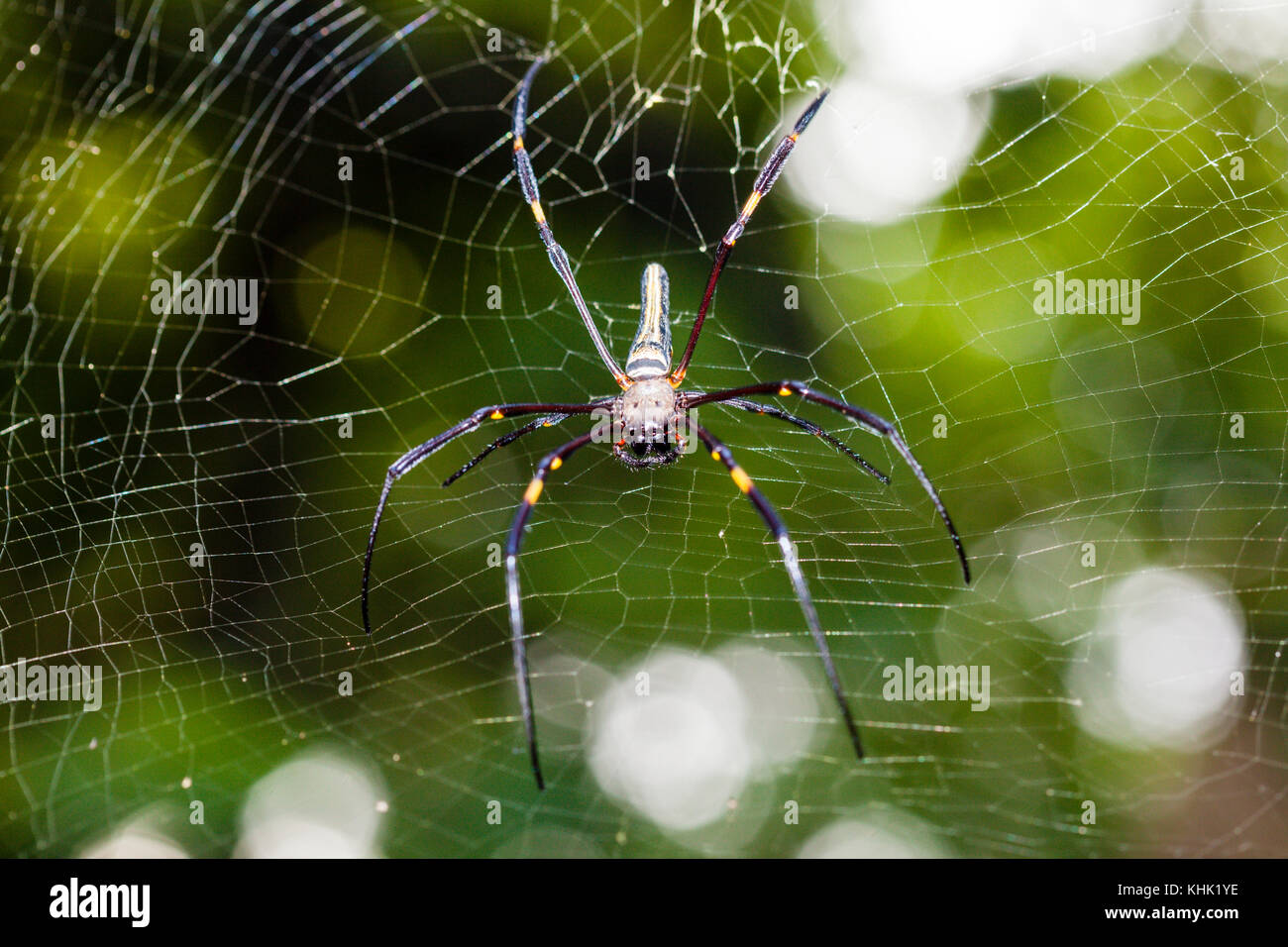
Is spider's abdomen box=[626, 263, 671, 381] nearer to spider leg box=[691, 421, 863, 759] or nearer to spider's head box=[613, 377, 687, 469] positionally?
spider's head box=[613, 377, 687, 469]

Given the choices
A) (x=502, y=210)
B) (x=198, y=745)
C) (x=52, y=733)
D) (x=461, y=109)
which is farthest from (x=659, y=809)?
(x=461, y=109)

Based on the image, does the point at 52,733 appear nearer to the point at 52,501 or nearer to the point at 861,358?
the point at 52,501

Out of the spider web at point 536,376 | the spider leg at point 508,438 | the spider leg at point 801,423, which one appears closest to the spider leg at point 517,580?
the spider leg at point 508,438

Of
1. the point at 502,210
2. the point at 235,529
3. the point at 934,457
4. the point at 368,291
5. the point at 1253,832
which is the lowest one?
the point at 1253,832

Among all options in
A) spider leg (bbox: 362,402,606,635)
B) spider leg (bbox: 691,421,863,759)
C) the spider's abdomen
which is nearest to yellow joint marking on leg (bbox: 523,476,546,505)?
spider leg (bbox: 362,402,606,635)

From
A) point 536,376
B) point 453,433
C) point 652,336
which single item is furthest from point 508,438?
point 536,376

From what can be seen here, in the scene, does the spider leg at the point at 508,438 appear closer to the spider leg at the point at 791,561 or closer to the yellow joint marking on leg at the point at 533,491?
the yellow joint marking on leg at the point at 533,491

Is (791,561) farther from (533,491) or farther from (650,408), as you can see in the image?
(650,408)
